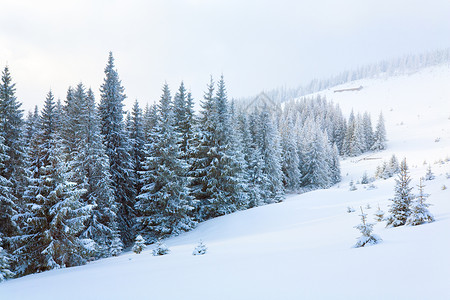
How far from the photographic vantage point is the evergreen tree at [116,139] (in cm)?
2406

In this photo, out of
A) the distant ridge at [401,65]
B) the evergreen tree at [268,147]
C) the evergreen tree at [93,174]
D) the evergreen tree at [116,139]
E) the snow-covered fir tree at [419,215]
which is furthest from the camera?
the distant ridge at [401,65]

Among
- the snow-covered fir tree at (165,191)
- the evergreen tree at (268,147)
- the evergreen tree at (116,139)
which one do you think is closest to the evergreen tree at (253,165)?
the evergreen tree at (268,147)

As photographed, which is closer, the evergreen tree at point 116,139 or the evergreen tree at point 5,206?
the evergreen tree at point 5,206

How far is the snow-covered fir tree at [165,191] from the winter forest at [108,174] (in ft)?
0.29

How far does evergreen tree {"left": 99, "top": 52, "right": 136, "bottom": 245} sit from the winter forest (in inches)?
3.5

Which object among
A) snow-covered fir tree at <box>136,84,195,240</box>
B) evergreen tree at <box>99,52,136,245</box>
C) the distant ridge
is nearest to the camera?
snow-covered fir tree at <box>136,84,195,240</box>

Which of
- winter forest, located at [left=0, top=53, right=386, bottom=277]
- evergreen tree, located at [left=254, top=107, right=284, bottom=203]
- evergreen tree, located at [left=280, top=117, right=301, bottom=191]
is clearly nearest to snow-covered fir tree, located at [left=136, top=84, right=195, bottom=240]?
winter forest, located at [left=0, top=53, right=386, bottom=277]

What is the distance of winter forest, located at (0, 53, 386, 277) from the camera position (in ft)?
48.1

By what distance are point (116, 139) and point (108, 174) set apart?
15.0 ft

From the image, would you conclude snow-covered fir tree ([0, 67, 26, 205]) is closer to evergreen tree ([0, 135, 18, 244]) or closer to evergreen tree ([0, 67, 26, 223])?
evergreen tree ([0, 67, 26, 223])

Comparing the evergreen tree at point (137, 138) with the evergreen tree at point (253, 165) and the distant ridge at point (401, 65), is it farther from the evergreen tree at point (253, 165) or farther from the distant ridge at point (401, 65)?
the distant ridge at point (401, 65)

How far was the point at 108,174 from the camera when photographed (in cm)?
2098

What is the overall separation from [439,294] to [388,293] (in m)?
0.54

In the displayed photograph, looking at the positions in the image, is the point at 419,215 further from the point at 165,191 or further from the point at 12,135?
the point at 12,135
